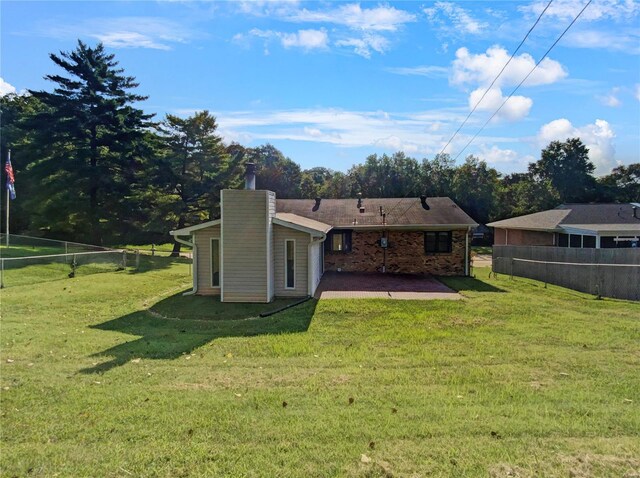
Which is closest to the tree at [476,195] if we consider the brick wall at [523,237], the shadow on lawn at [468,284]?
the brick wall at [523,237]

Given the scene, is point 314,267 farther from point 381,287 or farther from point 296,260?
point 381,287

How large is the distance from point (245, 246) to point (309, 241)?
2111 millimetres

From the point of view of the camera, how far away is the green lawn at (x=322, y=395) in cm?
370

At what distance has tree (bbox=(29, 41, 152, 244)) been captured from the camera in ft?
83.7

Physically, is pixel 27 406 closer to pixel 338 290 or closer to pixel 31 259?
pixel 338 290

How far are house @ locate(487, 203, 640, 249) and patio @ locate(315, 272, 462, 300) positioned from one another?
10.3 metres

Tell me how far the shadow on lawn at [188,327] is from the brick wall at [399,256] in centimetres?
744

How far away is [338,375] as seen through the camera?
6.04 m

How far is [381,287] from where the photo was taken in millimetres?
15328

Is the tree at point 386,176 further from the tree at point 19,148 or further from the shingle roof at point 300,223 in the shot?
the tree at point 19,148

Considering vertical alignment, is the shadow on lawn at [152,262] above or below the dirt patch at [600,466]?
above

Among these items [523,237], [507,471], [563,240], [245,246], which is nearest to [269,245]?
[245,246]

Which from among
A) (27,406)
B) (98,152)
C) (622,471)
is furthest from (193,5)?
(98,152)

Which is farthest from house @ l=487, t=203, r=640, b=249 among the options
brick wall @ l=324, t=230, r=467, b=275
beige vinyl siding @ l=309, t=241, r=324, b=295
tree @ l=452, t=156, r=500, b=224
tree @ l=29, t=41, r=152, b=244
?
tree @ l=29, t=41, r=152, b=244
